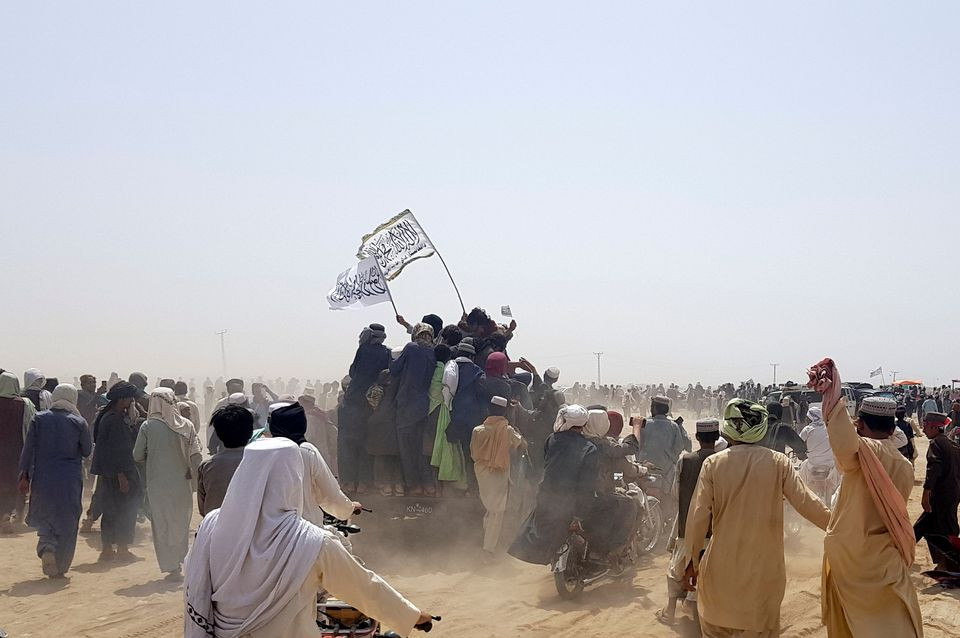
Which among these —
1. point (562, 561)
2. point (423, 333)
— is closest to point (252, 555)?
point (562, 561)

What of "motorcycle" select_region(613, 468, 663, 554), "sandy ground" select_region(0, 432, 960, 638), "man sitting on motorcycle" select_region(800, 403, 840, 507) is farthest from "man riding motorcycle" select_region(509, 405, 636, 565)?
"man sitting on motorcycle" select_region(800, 403, 840, 507)

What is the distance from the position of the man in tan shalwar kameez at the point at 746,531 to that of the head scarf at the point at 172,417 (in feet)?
22.6

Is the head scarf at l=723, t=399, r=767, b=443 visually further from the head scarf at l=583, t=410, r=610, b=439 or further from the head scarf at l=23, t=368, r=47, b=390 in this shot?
the head scarf at l=23, t=368, r=47, b=390

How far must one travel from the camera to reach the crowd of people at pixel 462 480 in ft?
11.9

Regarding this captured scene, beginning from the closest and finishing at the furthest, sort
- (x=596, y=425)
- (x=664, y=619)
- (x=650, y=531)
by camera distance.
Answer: (x=664, y=619) → (x=596, y=425) → (x=650, y=531)

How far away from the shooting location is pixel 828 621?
5.05 metres

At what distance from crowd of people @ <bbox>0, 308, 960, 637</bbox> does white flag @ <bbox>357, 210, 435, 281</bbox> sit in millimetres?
2482

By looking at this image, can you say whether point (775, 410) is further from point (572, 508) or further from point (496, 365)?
Answer: point (572, 508)

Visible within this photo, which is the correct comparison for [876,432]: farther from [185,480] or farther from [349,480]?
[185,480]

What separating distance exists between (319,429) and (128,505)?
342 centimetres

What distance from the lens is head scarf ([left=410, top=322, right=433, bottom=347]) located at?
10.6 meters

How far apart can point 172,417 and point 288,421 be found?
564 centimetres

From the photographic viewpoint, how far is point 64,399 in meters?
10.3

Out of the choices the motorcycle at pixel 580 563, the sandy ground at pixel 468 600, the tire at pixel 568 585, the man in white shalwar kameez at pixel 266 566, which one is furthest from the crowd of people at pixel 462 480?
the sandy ground at pixel 468 600
